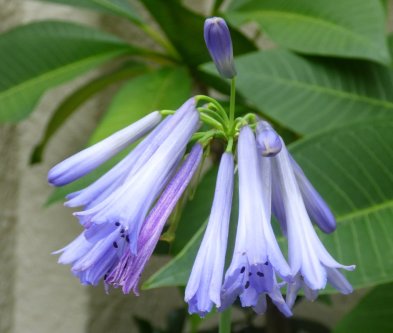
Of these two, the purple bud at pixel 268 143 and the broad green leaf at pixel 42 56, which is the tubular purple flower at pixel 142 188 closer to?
the purple bud at pixel 268 143

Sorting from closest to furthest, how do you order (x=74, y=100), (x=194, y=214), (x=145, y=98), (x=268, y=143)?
1. (x=268, y=143)
2. (x=194, y=214)
3. (x=145, y=98)
4. (x=74, y=100)

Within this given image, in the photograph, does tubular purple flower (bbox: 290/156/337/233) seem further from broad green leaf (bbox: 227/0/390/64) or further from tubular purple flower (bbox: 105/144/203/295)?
broad green leaf (bbox: 227/0/390/64)

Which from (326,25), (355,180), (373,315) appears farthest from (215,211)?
(326,25)

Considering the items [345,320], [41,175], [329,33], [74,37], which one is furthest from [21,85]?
[345,320]

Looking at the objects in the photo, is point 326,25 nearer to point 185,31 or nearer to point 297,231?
point 185,31

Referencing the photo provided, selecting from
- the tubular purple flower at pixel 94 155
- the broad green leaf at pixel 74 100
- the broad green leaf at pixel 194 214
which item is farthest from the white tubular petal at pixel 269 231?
the broad green leaf at pixel 74 100

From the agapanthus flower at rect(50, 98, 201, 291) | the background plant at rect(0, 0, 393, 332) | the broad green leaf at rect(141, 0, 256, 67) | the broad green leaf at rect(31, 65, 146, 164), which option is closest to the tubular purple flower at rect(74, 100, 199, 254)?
the agapanthus flower at rect(50, 98, 201, 291)
